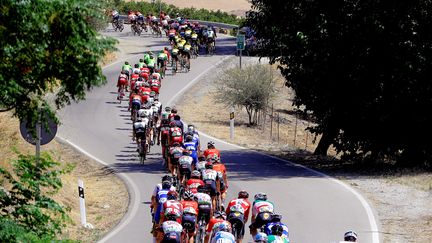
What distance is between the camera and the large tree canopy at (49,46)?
452 inches

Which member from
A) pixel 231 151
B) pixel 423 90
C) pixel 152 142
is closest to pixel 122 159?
pixel 152 142

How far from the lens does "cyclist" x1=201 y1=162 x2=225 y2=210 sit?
68.0ft

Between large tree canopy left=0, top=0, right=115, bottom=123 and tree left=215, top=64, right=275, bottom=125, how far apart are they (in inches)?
1179

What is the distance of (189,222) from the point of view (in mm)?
17766

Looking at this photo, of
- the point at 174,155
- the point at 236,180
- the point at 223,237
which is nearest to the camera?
the point at 223,237

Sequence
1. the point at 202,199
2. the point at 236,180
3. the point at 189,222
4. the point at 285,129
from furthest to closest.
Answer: the point at 285,129 → the point at 236,180 → the point at 202,199 → the point at 189,222

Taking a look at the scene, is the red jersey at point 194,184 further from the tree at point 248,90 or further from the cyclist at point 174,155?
the tree at point 248,90

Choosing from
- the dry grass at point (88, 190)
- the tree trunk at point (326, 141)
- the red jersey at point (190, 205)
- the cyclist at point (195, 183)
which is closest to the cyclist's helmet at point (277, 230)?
the red jersey at point (190, 205)

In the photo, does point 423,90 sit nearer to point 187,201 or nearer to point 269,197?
point 269,197

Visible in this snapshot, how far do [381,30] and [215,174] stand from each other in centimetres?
1050

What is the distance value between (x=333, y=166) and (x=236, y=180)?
4.92m

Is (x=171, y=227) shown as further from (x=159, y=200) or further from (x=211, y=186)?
(x=211, y=186)

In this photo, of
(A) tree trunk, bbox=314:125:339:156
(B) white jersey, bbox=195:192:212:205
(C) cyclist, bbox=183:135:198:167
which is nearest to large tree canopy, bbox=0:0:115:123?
(B) white jersey, bbox=195:192:212:205

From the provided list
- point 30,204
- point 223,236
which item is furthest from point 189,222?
point 30,204
